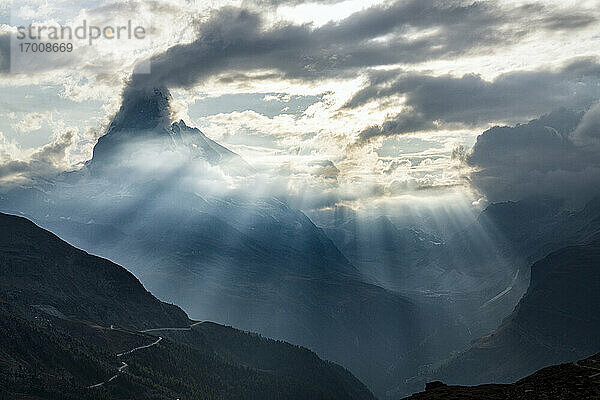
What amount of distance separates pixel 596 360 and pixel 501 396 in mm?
21282

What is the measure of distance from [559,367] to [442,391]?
22.1m

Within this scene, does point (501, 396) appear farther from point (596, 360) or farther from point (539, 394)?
point (596, 360)

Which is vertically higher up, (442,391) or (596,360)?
(596,360)

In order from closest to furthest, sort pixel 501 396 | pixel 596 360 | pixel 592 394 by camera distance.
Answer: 1. pixel 592 394
2. pixel 501 396
3. pixel 596 360

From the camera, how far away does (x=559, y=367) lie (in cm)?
10281

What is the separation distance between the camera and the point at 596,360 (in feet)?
329

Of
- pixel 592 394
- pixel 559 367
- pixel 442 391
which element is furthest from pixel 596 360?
pixel 442 391

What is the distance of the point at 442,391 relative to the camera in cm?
10150

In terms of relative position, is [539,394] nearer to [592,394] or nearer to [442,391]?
[592,394]

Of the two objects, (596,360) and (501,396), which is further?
(596,360)

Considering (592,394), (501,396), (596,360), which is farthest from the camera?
(596,360)

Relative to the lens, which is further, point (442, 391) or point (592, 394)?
point (442, 391)

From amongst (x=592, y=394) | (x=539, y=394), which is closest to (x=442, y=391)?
(x=539, y=394)

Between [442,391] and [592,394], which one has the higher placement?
[592,394]
